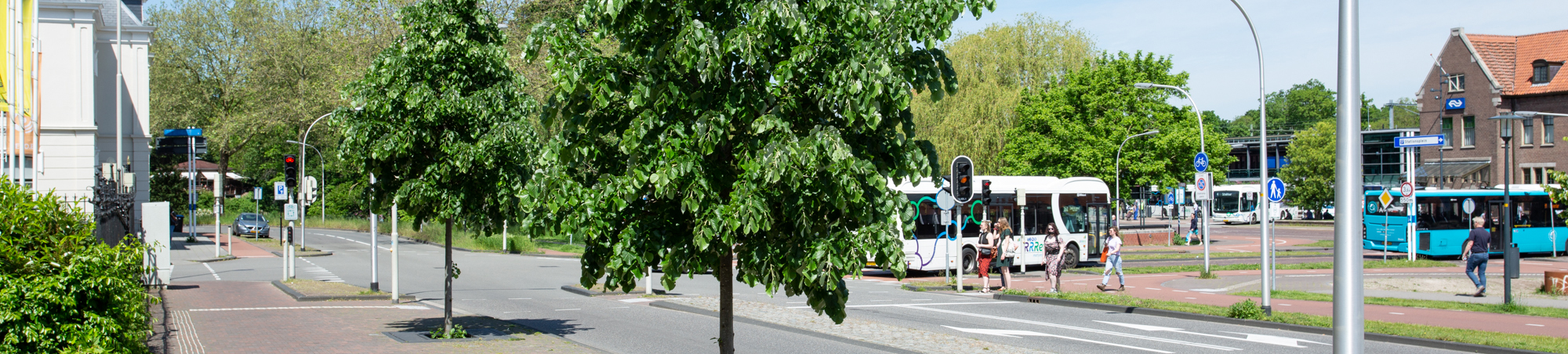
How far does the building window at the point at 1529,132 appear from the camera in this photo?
168 ft

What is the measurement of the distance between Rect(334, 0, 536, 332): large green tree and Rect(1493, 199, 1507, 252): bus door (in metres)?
33.6

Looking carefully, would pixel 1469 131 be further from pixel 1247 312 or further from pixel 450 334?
pixel 450 334

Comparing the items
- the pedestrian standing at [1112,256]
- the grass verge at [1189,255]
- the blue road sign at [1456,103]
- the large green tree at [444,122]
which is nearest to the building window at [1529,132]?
the blue road sign at [1456,103]

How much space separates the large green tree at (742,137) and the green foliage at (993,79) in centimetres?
3281

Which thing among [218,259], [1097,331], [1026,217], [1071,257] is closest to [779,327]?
[1097,331]

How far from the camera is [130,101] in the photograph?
35.9 metres

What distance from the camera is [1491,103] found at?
175ft

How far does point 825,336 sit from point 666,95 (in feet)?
25.8

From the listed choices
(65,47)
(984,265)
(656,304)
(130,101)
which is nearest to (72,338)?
(656,304)

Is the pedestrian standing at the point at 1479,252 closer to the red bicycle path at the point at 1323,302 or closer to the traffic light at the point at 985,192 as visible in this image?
the red bicycle path at the point at 1323,302

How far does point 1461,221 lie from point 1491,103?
82.3 ft

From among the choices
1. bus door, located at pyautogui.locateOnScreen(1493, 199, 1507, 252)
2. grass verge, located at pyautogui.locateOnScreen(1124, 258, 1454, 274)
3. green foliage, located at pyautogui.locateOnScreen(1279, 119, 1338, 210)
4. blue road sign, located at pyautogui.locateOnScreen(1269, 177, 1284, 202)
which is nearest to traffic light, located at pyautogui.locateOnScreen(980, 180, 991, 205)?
blue road sign, located at pyautogui.locateOnScreen(1269, 177, 1284, 202)

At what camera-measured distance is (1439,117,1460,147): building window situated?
56.7 m

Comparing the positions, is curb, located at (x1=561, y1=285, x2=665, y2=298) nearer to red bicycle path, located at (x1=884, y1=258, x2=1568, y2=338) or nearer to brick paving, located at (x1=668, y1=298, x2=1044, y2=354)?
brick paving, located at (x1=668, y1=298, x2=1044, y2=354)
